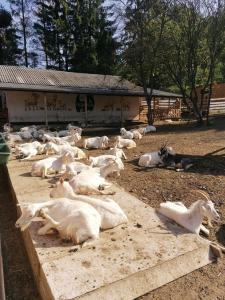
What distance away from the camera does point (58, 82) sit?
21391mm

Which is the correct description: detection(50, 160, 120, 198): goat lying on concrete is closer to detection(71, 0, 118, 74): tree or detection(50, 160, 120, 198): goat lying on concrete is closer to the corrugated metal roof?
the corrugated metal roof

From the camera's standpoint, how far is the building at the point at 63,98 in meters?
18.9

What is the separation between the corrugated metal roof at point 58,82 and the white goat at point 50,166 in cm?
1188

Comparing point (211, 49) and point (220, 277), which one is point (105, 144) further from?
point (211, 49)

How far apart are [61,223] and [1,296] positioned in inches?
51.4

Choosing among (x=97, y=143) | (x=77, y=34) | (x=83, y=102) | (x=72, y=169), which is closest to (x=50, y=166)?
(x=72, y=169)

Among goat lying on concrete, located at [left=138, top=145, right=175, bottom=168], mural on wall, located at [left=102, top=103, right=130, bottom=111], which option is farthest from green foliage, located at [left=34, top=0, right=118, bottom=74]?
goat lying on concrete, located at [left=138, top=145, right=175, bottom=168]

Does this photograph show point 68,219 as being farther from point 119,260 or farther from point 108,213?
point 119,260

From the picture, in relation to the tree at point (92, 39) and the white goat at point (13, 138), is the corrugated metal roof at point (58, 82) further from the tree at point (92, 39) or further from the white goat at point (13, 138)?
the tree at point (92, 39)

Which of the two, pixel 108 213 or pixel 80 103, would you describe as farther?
pixel 80 103

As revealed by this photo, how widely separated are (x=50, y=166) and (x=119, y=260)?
3644 millimetres

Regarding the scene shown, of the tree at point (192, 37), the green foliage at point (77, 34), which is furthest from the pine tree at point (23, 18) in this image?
the tree at point (192, 37)

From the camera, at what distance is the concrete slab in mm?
2646

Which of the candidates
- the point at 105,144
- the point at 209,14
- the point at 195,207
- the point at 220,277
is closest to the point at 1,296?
the point at 220,277
